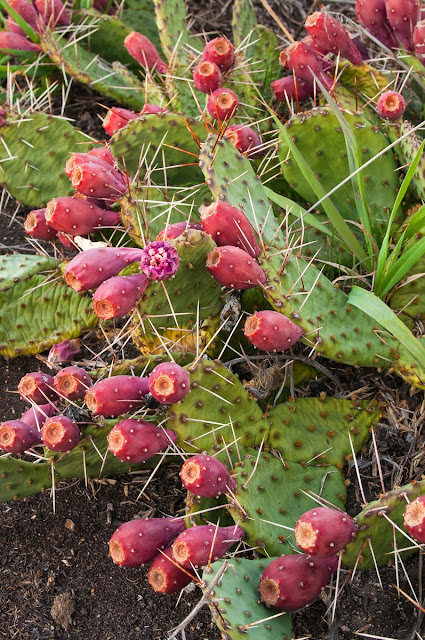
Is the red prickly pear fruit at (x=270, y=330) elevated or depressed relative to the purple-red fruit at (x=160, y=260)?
depressed

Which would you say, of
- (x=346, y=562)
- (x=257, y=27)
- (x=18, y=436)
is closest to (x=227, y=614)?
(x=346, y=562)

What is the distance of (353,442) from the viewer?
2070 millimetres

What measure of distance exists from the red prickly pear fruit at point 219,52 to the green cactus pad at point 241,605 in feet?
Result: 5.43

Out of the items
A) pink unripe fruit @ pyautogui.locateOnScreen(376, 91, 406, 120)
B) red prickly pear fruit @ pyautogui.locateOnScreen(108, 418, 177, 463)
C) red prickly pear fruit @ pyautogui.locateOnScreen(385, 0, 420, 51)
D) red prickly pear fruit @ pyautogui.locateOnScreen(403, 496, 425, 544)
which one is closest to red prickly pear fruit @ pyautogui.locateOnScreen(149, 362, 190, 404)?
red prickly pear fruit @ pyautogui.locateOnScreen(108, 418, 177, 463)

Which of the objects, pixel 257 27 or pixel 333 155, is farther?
pixel 257 27

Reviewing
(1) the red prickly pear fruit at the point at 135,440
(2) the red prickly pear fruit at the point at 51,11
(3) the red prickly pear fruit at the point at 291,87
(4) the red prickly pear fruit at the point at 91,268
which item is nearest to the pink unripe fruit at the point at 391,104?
(3) the red prickly pear fruit at the point at 291,87

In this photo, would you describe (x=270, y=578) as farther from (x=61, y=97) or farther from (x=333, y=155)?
(x=61, y=97)

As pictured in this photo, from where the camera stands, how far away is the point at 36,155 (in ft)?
8.73

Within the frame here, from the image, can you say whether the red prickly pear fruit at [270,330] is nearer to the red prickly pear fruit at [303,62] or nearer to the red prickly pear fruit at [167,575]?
the red prickly pear fruit at [167,575]

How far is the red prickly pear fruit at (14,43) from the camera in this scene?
3.00 m

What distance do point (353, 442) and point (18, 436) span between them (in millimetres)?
984

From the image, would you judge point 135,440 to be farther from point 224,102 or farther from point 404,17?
point 404,17

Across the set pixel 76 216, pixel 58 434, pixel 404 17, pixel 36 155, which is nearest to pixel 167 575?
pixel 58 434

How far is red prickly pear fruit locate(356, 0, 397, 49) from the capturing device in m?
2.62
